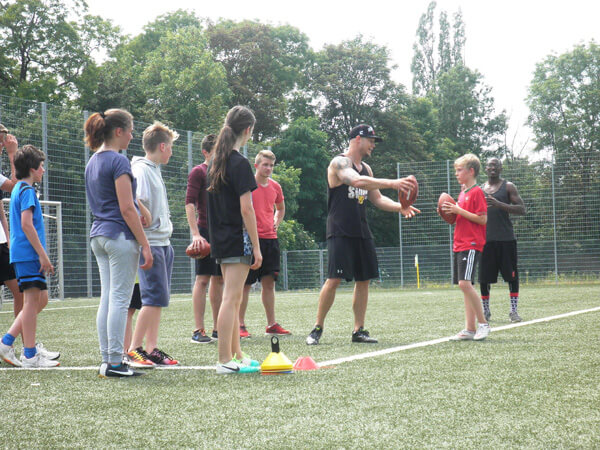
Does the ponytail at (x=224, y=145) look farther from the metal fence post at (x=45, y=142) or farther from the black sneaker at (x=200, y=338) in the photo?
the metal fence post at (x=45, y=142)

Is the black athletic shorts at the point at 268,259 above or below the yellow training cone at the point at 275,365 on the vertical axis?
above

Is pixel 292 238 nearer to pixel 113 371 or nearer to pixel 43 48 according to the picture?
pixel 43 48

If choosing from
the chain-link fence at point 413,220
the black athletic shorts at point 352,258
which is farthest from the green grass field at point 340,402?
the chain-link fence at point 413,220

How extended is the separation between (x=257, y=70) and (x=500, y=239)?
108 feet

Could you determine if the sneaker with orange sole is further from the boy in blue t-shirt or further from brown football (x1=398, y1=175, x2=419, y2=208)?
brown football (x1=398, y1=175, x2=419, y2=208)

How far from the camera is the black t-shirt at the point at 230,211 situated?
4547mm

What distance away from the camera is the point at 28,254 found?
5297 mm

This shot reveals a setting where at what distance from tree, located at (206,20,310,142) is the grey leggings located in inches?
1328

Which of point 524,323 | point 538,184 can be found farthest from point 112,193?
point 538,184

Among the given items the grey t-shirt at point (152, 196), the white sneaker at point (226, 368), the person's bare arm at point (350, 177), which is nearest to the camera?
the white sneaker at point (226, 368)

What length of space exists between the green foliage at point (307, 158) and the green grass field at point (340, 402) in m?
32.2

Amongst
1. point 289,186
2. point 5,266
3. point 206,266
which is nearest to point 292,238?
point 289,186

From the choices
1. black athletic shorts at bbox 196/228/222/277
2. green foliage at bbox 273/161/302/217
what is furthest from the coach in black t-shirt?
green foliage at bbox 273/161/302/217

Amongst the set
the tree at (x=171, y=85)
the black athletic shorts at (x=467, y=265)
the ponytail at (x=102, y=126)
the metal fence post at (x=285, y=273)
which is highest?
the tree at (x=171, y=85)
